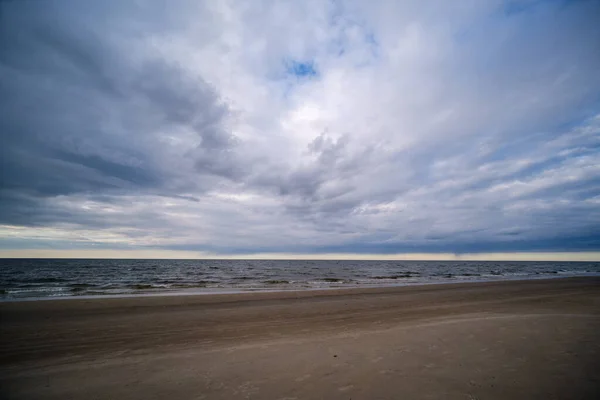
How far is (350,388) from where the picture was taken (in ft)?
18.4

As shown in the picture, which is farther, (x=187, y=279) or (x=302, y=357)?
(x=187, y=279)

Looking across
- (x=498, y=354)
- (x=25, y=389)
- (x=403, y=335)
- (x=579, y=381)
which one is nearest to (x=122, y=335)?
(x=25, y=389)

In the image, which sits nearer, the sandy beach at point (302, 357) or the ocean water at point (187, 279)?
the sandy beach at point (302, 357)

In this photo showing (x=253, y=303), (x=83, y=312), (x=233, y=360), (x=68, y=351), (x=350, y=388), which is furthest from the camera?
(x=253, y=303)

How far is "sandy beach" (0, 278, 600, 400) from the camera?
222 inches

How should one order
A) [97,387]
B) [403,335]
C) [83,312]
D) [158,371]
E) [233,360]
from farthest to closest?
[83,312]
[403,335]
[233,360]
[158,371]
[97,387]

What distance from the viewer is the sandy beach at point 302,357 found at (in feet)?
18.5

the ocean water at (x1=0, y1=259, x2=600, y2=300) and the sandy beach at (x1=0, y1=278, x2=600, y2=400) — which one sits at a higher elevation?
the sandy beach at (x1=0, y1=278, x2=600, y2=400)

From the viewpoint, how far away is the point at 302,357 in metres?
7.44

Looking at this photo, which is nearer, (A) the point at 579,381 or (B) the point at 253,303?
(A) the point at 579,381

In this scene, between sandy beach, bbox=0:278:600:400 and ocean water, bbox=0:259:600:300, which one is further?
ocean water, bbox=0:259:600:300

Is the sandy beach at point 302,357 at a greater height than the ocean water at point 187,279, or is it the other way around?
the sandy beach at point 302,357

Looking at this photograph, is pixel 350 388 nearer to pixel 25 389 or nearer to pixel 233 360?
pixel 233 360

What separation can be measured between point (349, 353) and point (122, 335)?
8730 mm
